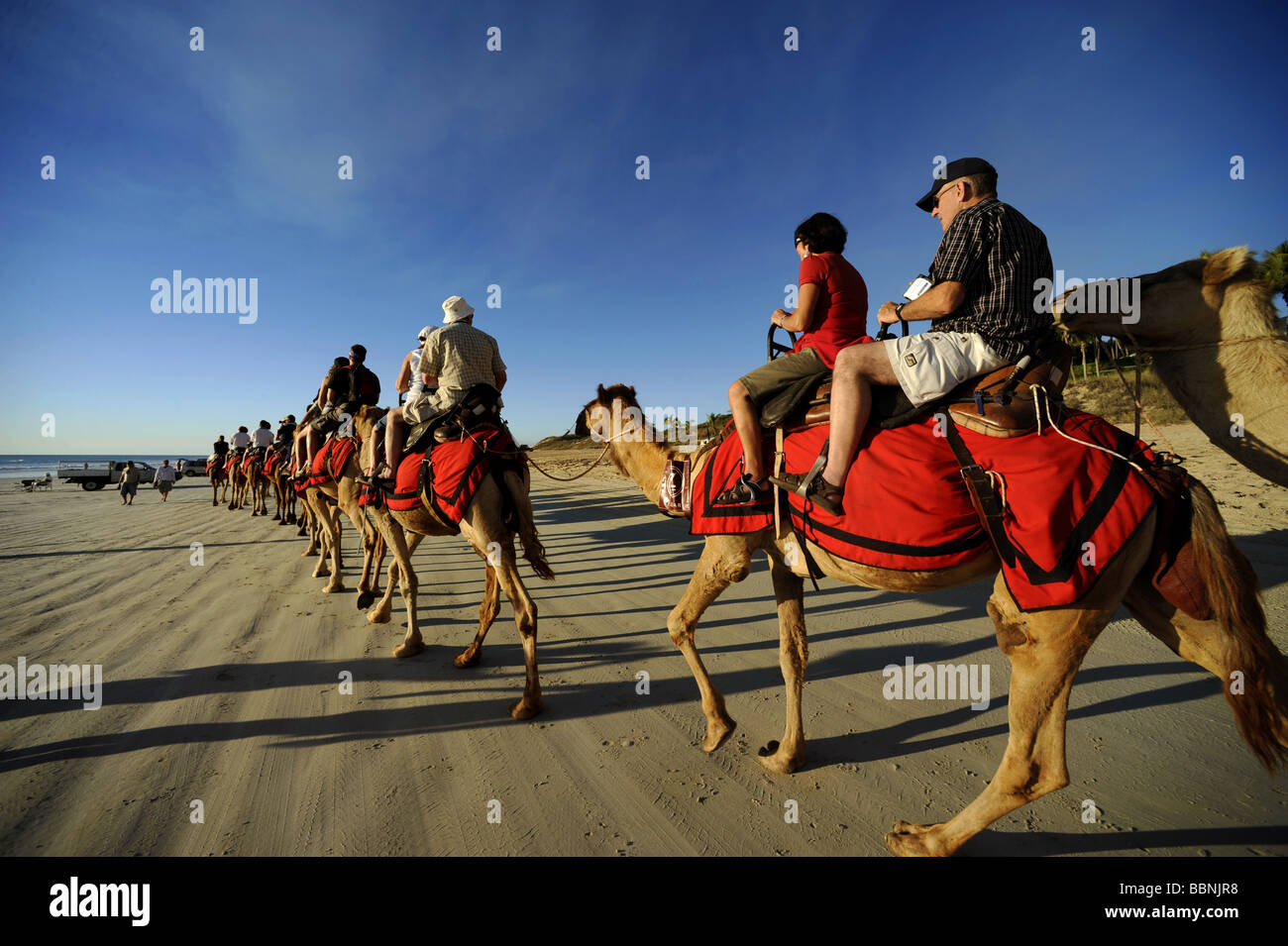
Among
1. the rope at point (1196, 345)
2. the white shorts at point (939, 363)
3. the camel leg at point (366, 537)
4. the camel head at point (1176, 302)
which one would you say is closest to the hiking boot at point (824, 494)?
the white shorts at point (939, 363)

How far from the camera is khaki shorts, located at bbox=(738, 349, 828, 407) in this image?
2.83 meters

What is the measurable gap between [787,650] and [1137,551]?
1.97m

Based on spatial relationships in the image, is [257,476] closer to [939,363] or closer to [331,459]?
[331,459]

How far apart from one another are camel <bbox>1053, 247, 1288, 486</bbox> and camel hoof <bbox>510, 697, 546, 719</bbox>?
4012mm

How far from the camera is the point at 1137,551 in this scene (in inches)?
79.7

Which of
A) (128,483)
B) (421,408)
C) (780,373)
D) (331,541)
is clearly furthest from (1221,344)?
(128,483)

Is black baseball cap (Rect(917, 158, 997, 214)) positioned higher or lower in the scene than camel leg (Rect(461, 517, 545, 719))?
higher

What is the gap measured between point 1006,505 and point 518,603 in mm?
3374

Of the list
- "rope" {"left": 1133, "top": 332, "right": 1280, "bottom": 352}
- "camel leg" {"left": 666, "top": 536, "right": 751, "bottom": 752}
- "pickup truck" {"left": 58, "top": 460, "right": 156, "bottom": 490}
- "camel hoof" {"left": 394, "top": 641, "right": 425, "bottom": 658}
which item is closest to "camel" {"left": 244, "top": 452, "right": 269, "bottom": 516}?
"camel hoof" {"left": 394, "top": 641, "right": 425, "bottom": 658}

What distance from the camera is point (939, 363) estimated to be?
230 centimetres

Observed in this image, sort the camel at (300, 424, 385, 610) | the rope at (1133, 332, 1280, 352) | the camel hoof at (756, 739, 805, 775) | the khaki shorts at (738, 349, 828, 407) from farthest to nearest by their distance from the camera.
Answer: the camel at (300, 424, 385, 610)
the camel hoof at (756, 739, 805, 775)
the khaki shorts at (738, 349, 828, 407)
the rope at (1133, 332, 1280, 352)

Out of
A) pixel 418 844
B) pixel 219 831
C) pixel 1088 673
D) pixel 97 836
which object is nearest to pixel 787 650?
pixel 418 844
